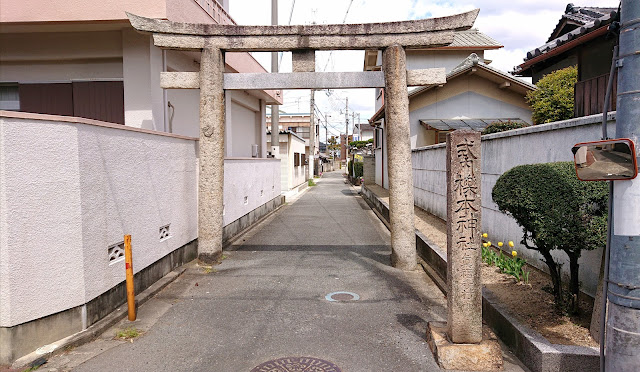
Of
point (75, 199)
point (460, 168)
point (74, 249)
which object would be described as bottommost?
point (74, 249)

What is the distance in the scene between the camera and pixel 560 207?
171 inches

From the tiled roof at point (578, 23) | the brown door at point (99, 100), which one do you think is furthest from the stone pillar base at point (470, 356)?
the brown door at point (99, 100)

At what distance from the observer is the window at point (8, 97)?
431 inches

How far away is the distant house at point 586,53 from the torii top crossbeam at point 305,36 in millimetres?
3257

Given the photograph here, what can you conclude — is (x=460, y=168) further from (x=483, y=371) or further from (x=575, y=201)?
(x=483, y=371)

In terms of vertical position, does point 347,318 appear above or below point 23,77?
below

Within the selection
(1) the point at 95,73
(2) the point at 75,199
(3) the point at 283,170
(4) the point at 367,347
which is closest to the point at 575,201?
(4) the point at 367,347

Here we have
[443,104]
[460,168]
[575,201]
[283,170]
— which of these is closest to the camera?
[575,201]

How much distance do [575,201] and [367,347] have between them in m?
2.81

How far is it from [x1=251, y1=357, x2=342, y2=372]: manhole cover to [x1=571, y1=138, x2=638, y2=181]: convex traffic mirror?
3062mm

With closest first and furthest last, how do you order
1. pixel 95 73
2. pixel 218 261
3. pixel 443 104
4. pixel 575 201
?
pixel 575 201 < pixel 218 261 < pixel 95 73 < pixel 443 104

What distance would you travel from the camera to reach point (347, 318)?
6062 mm

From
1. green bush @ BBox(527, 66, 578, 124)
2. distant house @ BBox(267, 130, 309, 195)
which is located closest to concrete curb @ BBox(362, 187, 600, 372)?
green bush @ BBox(527, 66, 578, 124)

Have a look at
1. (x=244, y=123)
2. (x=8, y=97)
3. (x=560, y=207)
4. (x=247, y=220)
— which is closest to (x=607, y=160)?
(x=560, y=207)
